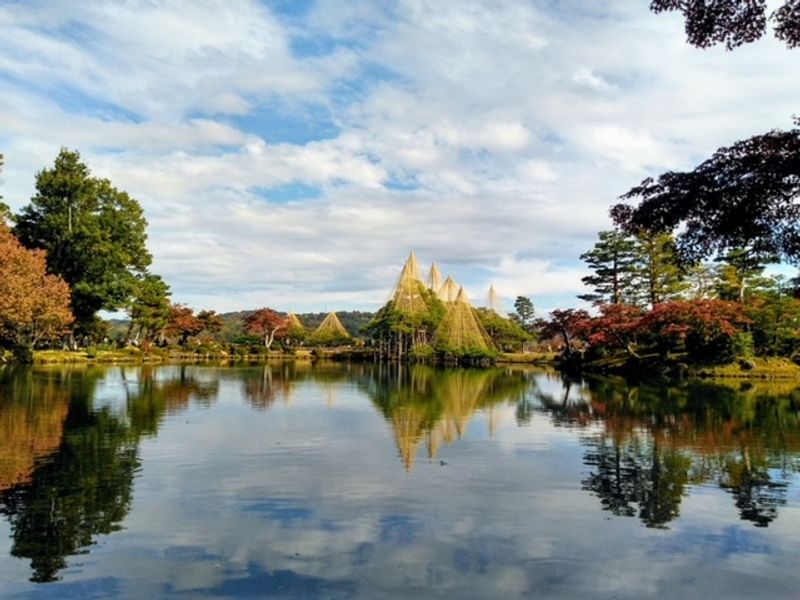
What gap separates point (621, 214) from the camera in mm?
7633

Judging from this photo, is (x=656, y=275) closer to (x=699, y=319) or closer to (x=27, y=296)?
(x=699, y=319)

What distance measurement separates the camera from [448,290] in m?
77.9

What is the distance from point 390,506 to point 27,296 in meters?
31.5

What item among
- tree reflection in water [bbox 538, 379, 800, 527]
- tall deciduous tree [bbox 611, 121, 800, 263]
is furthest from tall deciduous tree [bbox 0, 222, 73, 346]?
tall deciduous tree [bbox 611, 121, 800, 263]

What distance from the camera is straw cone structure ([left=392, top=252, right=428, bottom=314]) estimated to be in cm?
6662

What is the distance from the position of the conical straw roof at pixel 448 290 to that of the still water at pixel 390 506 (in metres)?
60.1

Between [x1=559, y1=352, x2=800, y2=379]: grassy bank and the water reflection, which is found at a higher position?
[x1=559, y1=352, x2=800, y2=379]: grassy bank

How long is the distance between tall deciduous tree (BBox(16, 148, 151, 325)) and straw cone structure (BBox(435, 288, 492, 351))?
29.9m

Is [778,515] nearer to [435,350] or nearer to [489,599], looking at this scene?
[489,599]

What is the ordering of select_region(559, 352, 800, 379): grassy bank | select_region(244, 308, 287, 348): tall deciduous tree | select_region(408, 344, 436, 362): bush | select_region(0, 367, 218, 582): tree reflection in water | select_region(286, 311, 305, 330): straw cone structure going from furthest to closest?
select_region(286, 311, 305, 330): straw cone structure, select_region(244, 308, 287, 348): tall deciduous tree, select_region(408, 344, 436, 362): bush, select_region(559, 352, 800, 379): grassy bank, select_region(0, 367, 218, 582): tree reflection in water

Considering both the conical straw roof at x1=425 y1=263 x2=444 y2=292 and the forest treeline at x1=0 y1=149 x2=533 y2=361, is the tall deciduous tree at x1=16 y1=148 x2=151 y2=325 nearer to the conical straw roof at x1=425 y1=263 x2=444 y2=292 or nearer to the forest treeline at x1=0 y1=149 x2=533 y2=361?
the forest treeline at x1=0 y1=149 x2=533 y2=361

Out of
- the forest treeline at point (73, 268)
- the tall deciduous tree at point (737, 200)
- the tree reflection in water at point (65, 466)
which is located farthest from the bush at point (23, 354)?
the tall deciduous tree at point (737, 200)

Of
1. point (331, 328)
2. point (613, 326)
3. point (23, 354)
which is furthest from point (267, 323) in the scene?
point (613, 326)

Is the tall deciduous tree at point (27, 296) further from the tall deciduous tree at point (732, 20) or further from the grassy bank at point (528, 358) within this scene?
the grassy bank at point (528, 358)
